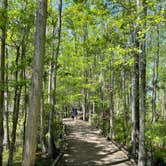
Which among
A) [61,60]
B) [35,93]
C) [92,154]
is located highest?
[61,60]

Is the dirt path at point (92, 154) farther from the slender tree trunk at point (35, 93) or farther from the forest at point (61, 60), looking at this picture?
the slender tree trunk at point (35, 93)

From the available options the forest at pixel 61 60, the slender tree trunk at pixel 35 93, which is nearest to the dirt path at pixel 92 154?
the forest at pixel 61 60

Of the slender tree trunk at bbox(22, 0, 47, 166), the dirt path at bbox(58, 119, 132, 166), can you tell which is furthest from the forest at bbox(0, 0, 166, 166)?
the dirt path at bbox(58, 119, 132, 166)

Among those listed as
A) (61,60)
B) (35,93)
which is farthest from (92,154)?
(61,60)

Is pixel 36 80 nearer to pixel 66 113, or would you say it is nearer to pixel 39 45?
pixel 39 45

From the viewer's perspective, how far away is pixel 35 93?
26.2 feet

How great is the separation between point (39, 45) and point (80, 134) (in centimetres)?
1796

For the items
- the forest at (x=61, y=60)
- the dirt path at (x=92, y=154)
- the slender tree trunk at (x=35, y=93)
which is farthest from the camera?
the dirt path at (x=92, y=154)

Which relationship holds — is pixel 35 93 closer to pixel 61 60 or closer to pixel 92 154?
pixel 92 154

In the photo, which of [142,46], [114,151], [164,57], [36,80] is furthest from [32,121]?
[164,57]

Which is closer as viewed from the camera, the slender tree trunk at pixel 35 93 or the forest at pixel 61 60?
the slender tree trunk at pixel 35 93

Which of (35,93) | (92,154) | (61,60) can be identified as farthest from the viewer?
(61,60)

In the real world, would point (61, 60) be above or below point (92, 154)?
above

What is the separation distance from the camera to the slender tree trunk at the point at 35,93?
7770 mm
